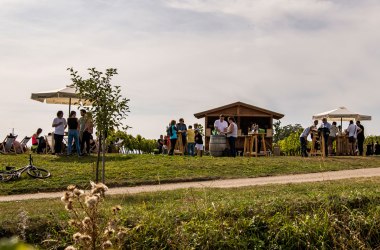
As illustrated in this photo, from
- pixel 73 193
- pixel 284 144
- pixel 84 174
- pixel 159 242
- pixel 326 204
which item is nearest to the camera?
pixel 73 193

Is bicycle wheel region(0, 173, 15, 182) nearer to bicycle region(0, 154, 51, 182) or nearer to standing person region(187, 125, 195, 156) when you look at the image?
bicycle region(0, 154, 51, 182)

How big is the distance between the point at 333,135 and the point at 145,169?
1420 cm

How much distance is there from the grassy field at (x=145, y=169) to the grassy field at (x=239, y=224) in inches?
225

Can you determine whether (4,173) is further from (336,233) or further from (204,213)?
(336,233)

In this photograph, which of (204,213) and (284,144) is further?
(284,144)

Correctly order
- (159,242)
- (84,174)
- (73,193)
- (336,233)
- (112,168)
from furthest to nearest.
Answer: (112,168) < (84,174) < (336,233) < (159,242) < (73,193)

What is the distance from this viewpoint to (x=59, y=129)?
21.9 metres

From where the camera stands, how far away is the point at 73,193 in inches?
178

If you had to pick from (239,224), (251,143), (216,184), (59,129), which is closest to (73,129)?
(59,129)

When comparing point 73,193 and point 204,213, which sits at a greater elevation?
point 73,193

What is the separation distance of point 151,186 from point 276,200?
6073mm

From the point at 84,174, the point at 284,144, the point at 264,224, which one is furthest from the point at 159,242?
the point at 284,144

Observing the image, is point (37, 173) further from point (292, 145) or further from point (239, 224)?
point (292, 145)

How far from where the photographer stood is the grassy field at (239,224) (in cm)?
733
